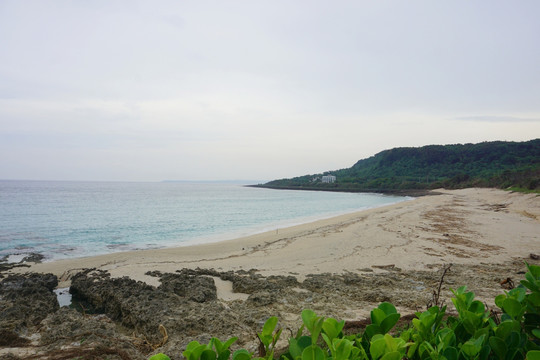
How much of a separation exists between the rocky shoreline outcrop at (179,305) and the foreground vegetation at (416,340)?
9.00 ft

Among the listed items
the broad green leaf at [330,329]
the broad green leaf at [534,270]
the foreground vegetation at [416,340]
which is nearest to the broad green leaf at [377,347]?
the foreground vegetation at [416,340]

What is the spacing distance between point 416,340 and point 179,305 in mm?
4426

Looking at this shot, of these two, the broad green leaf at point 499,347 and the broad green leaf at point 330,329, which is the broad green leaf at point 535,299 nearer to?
the broad green leaf at point 499,347

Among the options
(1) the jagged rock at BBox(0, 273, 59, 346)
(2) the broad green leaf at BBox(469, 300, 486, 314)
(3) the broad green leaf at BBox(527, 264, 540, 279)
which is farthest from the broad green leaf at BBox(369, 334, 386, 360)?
(1) the jagged rock at BBox(0, 273, 59, 346)

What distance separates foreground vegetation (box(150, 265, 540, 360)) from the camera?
0.95 metres

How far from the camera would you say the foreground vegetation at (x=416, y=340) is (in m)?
0.95

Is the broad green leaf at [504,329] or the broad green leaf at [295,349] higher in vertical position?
the broad green leaf at [295,349]

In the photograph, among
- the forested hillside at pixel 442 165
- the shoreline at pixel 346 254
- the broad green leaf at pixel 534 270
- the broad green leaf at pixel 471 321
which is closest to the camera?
the broad green leaf at pixel 471 321

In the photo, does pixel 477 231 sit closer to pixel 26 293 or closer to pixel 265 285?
pixel 265 285

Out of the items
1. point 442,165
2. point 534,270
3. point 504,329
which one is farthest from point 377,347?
point 442,165

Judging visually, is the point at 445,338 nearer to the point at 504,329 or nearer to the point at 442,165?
the point at 504,329

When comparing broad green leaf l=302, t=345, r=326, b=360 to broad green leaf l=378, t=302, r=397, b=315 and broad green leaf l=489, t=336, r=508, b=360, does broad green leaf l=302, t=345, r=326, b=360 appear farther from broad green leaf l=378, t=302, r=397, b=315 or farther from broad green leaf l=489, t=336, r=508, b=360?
broad green leaf l=489, t=336, r=508, b=360

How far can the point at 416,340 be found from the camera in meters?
1.26

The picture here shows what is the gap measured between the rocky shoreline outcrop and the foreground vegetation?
2.74 meters
